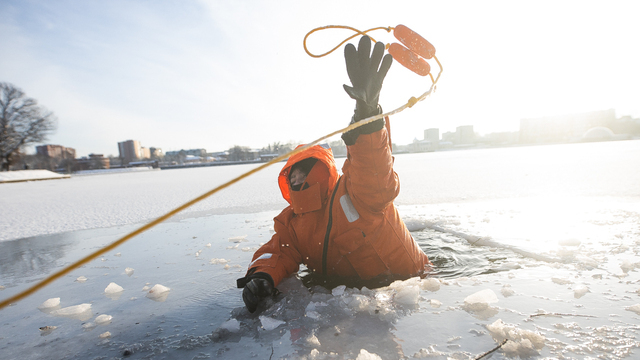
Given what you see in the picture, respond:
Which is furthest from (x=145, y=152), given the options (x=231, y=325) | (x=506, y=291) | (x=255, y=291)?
(x=506, y=291)

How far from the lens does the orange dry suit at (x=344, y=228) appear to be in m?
1.68

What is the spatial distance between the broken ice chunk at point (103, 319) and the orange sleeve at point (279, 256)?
30.0 inches

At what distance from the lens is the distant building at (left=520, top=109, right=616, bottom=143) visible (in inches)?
2206

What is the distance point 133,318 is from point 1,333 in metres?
0.65

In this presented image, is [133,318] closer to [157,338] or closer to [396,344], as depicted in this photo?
[157,338]

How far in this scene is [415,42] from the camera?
5.53ft

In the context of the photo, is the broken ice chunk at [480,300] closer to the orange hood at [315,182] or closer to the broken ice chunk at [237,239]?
the orange hood at [315,182]

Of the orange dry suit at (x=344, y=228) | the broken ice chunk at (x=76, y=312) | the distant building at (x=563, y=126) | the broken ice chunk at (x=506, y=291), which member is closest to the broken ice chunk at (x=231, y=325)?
the orange dry suit at (x=344, y=228)

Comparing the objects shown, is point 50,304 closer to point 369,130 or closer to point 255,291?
point 255,291

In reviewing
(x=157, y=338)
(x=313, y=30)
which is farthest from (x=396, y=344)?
(x=313, y=30)

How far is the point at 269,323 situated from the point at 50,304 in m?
1.47

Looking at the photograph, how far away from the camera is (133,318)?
1645 mm

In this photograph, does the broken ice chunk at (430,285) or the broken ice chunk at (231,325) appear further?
the broken ice chunk at (430,285)

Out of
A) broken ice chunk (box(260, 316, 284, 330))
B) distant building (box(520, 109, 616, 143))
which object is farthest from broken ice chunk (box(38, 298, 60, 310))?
distant building (box(520, 109, 616, 143))
